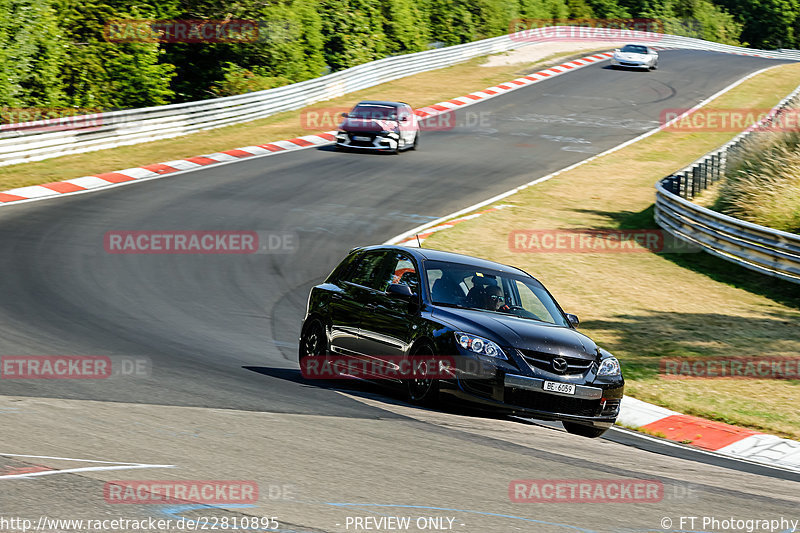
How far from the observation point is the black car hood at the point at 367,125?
100 feet

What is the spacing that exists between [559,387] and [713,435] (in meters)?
2.49

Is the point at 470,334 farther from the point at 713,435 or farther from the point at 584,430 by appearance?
the point at 713,435

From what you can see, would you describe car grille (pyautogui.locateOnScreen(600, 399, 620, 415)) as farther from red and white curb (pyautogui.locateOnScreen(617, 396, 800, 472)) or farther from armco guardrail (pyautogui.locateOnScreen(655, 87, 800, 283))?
armco guardrail (pyautogui.locateOnScreen(655, 87, 800, 283))

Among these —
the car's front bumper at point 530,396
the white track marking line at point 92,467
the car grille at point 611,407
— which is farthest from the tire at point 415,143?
the white track marking line at point 92,467

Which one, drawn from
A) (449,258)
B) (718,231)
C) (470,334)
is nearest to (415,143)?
(718,231)

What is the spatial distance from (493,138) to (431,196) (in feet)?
34.9

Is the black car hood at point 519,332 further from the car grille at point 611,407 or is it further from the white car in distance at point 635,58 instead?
the white car in distance at point 635,58

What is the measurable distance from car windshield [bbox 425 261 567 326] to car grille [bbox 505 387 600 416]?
3.76ft

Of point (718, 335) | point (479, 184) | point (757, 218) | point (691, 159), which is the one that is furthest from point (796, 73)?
point (718, 335)

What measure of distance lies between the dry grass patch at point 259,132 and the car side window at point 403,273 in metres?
14.8

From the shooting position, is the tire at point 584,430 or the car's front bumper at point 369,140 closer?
the tire at point 584,430

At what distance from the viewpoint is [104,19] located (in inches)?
1571

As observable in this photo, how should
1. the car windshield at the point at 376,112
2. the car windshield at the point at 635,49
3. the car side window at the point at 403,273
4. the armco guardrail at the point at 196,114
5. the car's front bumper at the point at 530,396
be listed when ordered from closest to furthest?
the car's front bumper at the point at 530,396 → the car side window at the point at 403,273 → the armco guardrail at the point at 196,114 → the car windshield at the point at 376,112 → the car windshield at the point at 635,49

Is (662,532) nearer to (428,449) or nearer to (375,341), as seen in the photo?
(428,449)
